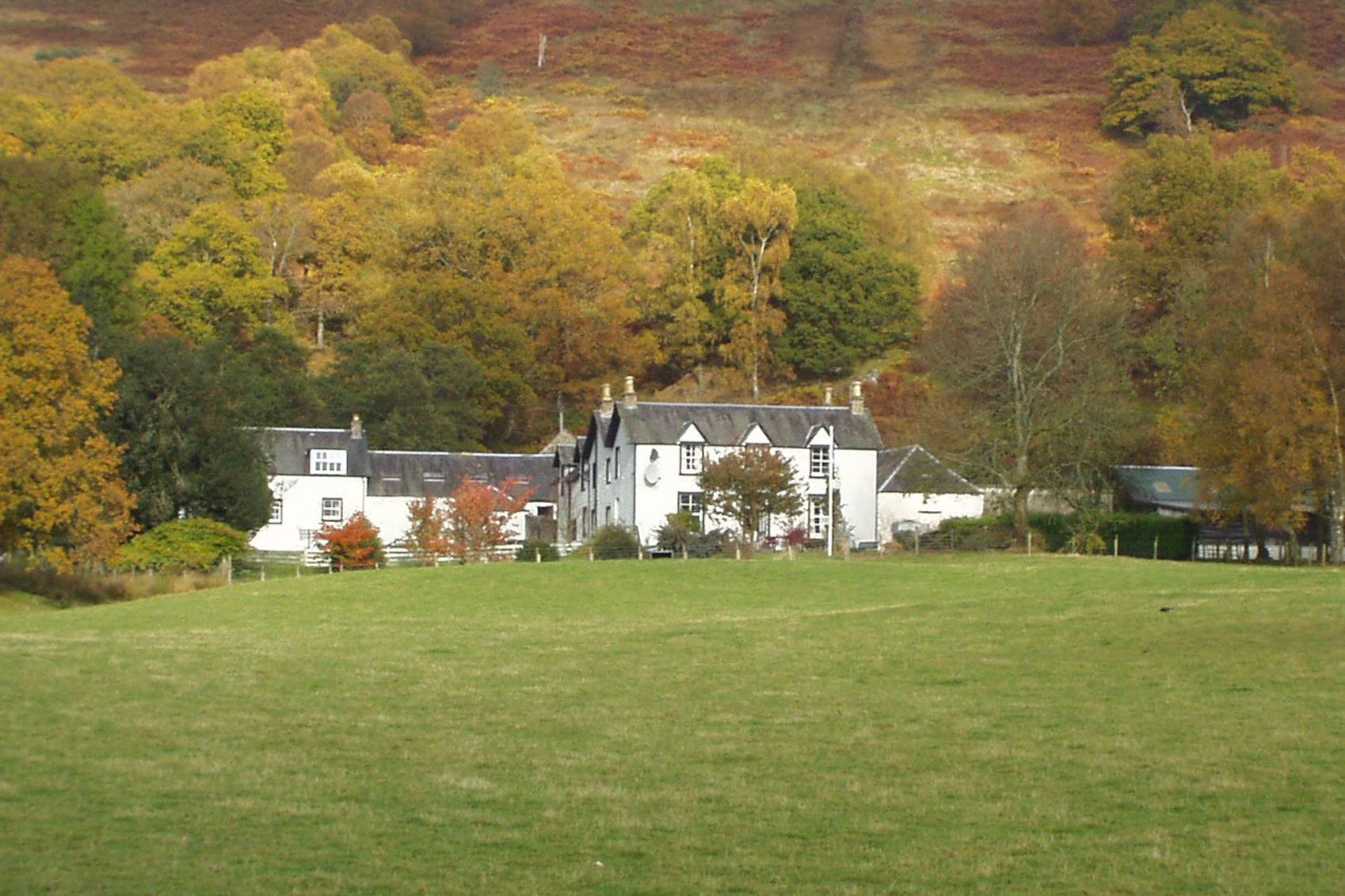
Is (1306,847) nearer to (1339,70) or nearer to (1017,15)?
(1339,70)

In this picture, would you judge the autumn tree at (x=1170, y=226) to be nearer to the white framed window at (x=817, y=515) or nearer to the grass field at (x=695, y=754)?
the white framed window at (x=817, y=515)

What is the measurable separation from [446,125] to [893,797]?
5816 inches

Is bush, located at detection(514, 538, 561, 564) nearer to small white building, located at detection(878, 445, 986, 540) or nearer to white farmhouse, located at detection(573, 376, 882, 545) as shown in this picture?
white farmhouse, located at detection(573, 376, 882, 545)

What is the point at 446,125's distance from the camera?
524ft

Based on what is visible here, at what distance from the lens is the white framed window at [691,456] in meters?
69.4

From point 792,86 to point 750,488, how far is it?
122 m

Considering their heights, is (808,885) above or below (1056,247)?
below

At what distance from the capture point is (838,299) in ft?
323

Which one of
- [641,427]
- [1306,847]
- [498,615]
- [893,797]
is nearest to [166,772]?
[893,797]

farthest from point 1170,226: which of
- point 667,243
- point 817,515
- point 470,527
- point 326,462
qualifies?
point 470,527

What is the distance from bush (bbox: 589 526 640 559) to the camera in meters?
60.8

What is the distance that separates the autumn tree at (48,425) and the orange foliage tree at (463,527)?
47.7 feet

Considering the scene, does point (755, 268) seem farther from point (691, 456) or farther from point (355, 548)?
point (355, 548)

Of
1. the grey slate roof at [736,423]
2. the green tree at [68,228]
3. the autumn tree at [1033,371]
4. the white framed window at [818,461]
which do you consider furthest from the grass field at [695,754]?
the green tree at [68,228]
